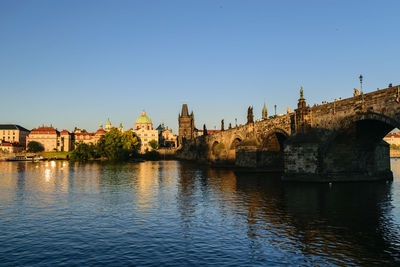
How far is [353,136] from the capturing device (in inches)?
1405

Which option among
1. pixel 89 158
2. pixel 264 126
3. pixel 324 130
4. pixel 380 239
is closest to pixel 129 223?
pixel 380 239

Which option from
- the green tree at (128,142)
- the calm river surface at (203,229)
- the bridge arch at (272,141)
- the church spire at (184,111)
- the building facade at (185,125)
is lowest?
the calm river surface at (203,229)

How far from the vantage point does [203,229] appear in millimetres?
17344

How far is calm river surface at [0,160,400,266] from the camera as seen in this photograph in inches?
514

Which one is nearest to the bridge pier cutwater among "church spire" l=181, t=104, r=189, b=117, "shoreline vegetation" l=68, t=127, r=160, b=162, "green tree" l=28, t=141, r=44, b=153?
"shoreline vegetation" l=68, t=127, r=160, b=162

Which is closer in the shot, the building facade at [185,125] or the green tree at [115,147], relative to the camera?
the green tree at [115,147]

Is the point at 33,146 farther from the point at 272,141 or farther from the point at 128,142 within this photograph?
the point at 272,141

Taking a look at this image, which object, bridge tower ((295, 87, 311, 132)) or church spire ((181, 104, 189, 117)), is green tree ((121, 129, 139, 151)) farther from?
bridge tower ((295, 87, 311, 132))

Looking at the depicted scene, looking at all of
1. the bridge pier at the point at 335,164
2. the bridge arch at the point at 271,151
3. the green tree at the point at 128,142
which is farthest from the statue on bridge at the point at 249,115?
the green tree at the point at 128,142

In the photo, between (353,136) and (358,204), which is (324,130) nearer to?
(353,136)

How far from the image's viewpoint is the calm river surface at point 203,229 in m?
13.1

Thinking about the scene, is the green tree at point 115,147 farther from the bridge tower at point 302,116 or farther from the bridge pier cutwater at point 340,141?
the bridge tower at point 302,116

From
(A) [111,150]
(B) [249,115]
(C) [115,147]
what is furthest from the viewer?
(C) [115,147]

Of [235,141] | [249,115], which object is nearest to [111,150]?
[235,141]
